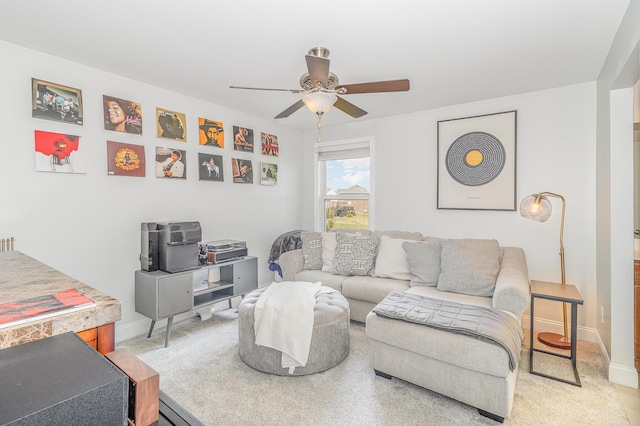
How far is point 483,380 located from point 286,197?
349cm

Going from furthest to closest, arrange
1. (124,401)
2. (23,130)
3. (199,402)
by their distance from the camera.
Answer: (23,130), (199,402), (124,401)

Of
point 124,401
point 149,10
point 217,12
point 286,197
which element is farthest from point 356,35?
point 286,197

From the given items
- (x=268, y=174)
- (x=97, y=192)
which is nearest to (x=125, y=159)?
(x=97, y=192)

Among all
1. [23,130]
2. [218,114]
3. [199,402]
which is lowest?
[199,402]

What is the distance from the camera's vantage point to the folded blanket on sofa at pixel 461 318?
1.92 metres

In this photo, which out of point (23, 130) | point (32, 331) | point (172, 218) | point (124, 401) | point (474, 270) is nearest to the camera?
point (124, 401)

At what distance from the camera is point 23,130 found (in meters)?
2.44

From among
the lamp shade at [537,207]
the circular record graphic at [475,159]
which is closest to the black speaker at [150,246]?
the circular record graphic at [475,159]

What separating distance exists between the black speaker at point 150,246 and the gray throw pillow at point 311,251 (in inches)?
62.3

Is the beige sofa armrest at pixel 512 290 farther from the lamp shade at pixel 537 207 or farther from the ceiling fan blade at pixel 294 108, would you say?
the ceiling fan blade at pixel 294 108

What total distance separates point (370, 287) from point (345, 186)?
1978 mm

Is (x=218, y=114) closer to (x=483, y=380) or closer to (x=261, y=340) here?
(x=261, y=340)

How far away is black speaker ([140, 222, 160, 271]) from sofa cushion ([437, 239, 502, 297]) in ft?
8.73

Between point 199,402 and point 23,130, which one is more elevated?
point 23,130
